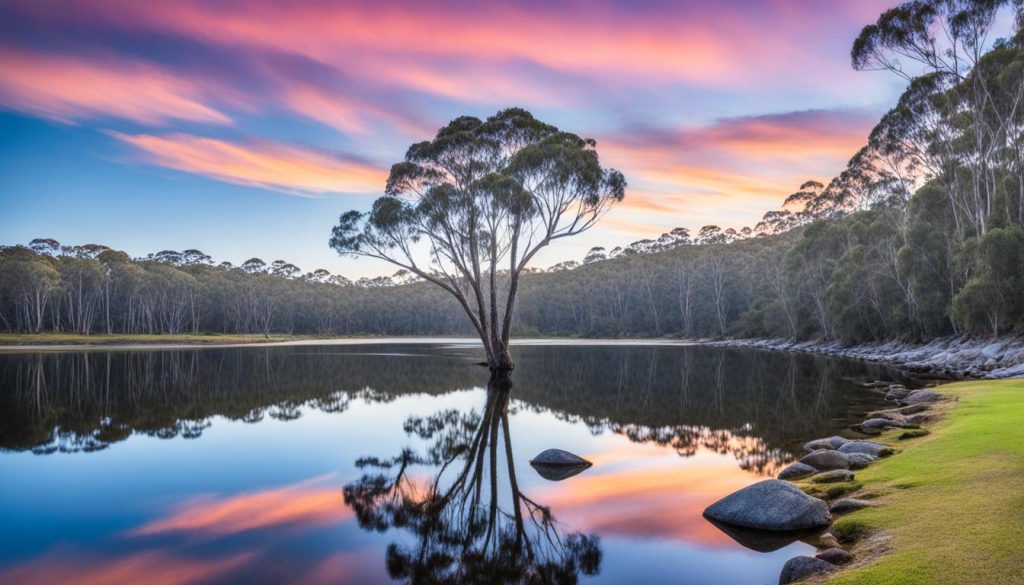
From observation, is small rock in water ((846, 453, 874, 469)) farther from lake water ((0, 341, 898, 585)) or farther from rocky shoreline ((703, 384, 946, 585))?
lake water ((0, 341, 898, 585))

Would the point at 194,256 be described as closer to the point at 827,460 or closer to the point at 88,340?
the point at 88,340

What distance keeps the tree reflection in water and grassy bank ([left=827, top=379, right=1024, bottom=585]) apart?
9.26 ft

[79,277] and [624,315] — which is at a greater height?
[79,277]

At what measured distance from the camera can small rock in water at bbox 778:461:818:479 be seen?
931cm

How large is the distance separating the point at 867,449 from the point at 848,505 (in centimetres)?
353

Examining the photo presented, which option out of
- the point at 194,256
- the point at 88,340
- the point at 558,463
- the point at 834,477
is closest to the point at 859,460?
the point at 834,477

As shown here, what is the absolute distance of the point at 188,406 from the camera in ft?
61.2

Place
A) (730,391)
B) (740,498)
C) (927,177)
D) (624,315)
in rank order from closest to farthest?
(740,498)
(730,391)
(927,177)
(624,315)

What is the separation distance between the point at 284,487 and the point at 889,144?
38773 millimetres

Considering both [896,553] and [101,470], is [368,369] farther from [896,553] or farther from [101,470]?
[896,553]

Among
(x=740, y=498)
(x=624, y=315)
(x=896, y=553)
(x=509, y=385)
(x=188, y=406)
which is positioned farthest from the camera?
(x=624, y=315)

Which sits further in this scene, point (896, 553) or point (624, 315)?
point (624, 315)

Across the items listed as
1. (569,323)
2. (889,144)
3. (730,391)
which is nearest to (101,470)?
(730,391)

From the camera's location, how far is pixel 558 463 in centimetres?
1093
